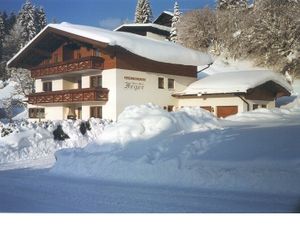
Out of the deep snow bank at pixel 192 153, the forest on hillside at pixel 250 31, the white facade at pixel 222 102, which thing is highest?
the forest on hillside at pixel 250 31

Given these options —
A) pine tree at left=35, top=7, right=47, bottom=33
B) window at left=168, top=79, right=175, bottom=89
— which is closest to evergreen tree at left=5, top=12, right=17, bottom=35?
pine tree at left=35, top=7, right=47, bottom=33

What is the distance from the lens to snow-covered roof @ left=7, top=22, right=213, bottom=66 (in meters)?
4.24

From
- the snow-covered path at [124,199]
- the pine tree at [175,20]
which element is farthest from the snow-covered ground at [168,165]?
the pine tree at [175,20]

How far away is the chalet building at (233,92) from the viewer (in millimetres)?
4391

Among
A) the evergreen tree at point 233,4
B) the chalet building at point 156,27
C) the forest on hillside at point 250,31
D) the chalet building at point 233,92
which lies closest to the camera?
the forest on hillside at point 250,31

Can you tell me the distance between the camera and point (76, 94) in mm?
4539

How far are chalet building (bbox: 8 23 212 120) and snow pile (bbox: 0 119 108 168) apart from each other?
0.84 feet

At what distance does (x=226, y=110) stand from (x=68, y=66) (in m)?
1.75

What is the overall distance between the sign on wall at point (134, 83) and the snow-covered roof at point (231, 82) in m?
0.42

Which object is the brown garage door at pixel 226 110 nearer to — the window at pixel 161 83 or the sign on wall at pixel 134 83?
the window at pixel 161 83

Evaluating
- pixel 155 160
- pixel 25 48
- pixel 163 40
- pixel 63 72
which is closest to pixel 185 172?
pixel 155 160
